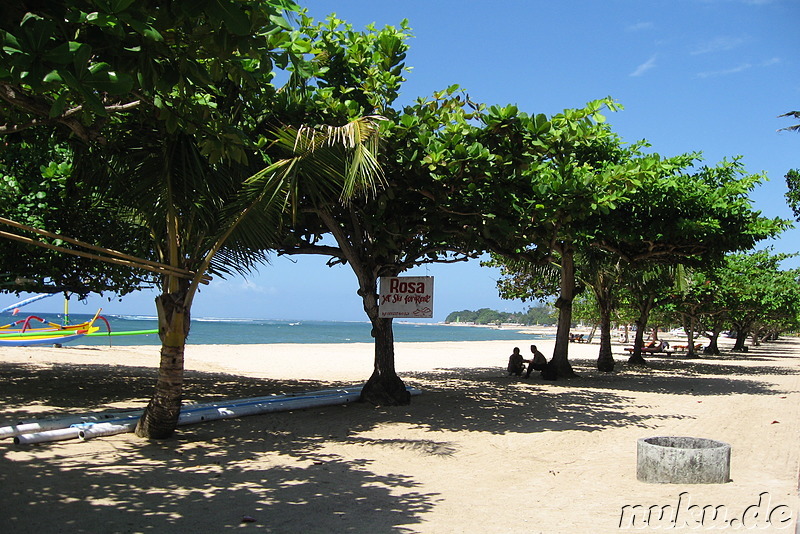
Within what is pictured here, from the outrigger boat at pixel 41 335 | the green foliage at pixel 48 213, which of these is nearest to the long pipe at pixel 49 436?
the green foliage at pixel 48 213

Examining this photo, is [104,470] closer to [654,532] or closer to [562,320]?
[654,532]

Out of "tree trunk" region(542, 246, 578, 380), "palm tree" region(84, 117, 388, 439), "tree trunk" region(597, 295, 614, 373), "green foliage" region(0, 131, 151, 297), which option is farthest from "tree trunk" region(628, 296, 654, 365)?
"palm tree" region(84, 117, 388, 439)

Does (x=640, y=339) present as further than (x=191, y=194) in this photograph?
Yes

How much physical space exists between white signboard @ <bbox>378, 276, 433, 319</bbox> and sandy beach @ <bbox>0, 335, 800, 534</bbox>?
5.58ft

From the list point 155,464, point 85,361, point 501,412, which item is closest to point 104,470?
point 155,464

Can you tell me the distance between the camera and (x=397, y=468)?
7.19 m

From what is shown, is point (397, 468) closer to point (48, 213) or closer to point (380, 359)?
point (380, 359)

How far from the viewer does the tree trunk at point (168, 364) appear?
7836 mm

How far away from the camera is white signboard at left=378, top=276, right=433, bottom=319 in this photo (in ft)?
37.0

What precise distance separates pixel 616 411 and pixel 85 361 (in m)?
15.9

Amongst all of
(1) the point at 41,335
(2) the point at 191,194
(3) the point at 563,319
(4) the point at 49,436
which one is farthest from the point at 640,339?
(4) the point at 49,436

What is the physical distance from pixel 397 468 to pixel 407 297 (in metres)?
4.53

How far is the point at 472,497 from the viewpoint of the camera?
600cm

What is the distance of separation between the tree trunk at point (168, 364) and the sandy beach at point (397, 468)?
30cm
